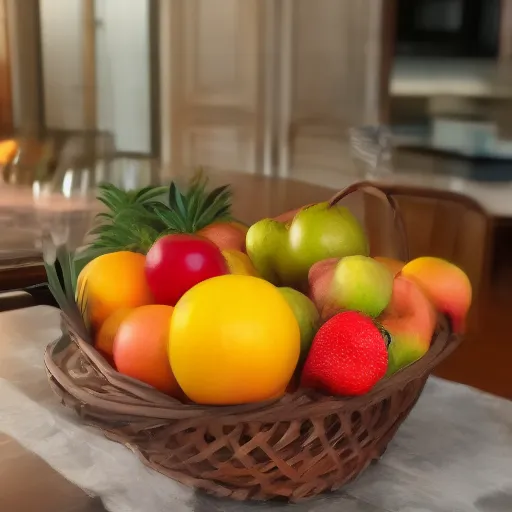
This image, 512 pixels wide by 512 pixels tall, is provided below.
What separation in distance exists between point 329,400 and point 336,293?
0.24 feet

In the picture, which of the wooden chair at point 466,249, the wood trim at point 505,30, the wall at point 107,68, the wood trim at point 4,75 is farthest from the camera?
the wall at point 107,68

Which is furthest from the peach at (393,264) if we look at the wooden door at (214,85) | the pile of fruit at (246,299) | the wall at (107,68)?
the wall at (107,68)

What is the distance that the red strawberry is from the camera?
373 millimetres

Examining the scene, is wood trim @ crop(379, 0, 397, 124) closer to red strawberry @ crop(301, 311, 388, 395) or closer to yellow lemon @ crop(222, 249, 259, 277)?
yellow lemon @ crop(222, 249, 259, 277)

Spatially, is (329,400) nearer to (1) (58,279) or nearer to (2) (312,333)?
(2) (312,333)

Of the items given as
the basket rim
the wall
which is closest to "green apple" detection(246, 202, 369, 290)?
the basket rim

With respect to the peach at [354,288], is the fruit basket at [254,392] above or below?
below

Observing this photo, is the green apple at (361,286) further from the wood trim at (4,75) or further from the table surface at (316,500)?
the wood trim at (4,75)

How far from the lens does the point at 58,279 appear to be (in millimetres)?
452

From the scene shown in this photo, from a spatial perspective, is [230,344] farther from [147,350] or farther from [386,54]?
[386,54]

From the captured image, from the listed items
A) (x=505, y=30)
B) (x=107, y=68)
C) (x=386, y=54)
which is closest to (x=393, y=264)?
(x=505, y=30)

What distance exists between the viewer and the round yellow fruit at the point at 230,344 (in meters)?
0.36

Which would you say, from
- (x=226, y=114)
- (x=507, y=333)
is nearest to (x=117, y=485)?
(x=507, y=333)

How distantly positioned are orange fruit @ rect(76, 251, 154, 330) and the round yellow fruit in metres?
0.07
